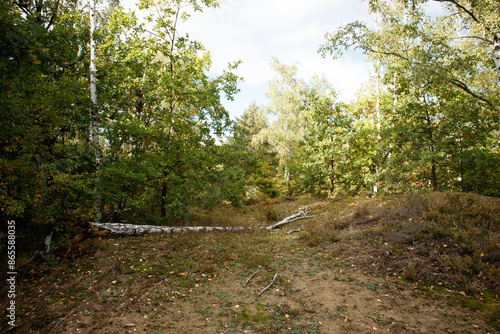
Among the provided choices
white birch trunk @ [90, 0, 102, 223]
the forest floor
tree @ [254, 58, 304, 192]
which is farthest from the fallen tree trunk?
tree @ [254, 58, 304, 192]

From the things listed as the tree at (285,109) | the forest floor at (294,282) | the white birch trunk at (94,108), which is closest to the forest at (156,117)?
the white birch trunk at (94,108)

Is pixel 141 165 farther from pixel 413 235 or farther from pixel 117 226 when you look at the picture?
pixel 413 235

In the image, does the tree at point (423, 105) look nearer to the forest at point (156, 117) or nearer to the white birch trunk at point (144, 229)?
the forest at point (156, 117)

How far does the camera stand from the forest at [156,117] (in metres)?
6.41

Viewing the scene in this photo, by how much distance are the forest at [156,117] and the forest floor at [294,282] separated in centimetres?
227

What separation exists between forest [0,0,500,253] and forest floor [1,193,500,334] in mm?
2273

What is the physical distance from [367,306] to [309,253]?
10.9ft

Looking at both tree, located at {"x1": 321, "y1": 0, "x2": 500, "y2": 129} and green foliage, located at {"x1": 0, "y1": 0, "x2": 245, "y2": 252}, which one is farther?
tree, located at {"x1": 321, "y1": 0, "x2": 500, "y2": 129}

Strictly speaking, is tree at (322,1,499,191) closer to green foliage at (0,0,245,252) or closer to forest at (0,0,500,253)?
forest at (0,0,500,253)

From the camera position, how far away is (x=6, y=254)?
22.1 feet

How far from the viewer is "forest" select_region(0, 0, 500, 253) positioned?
21.0 ft

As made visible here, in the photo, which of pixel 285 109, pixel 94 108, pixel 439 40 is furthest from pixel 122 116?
pixel 285 109

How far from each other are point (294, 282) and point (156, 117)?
9.43m

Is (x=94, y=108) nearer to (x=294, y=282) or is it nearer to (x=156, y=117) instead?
(x=156, y=117)
